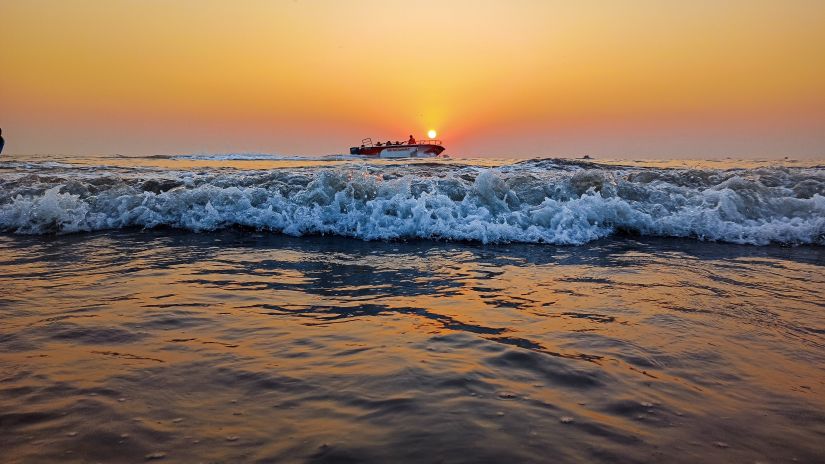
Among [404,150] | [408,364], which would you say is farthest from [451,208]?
[404,150]

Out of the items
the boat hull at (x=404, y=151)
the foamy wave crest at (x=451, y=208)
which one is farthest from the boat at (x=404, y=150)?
the foamy wave crest at (x=451, y=208)

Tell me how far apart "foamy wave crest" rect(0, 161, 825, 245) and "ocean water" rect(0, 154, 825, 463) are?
116mm

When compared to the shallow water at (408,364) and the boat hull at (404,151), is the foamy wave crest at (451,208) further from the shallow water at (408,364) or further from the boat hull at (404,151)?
the boat hull at (404,151)

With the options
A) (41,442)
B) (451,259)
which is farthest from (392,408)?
(451,259)

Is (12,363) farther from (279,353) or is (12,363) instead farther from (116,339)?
(279,353)

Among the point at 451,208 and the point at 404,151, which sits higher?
the point at 404,151

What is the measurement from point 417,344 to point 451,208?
5.73 m

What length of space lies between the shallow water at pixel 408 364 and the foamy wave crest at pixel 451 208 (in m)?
2.67

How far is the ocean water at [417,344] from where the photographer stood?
2.08m

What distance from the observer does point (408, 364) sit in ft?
9.47

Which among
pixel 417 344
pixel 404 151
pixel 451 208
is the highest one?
pixel 404 151

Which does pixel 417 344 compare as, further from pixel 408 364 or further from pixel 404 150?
pixel 404 150

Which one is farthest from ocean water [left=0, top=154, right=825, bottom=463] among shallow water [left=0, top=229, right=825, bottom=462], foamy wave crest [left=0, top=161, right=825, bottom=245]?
foamy wave crest [left=0, top=161, right=825, bottom=245]

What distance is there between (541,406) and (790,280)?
15.0ft
